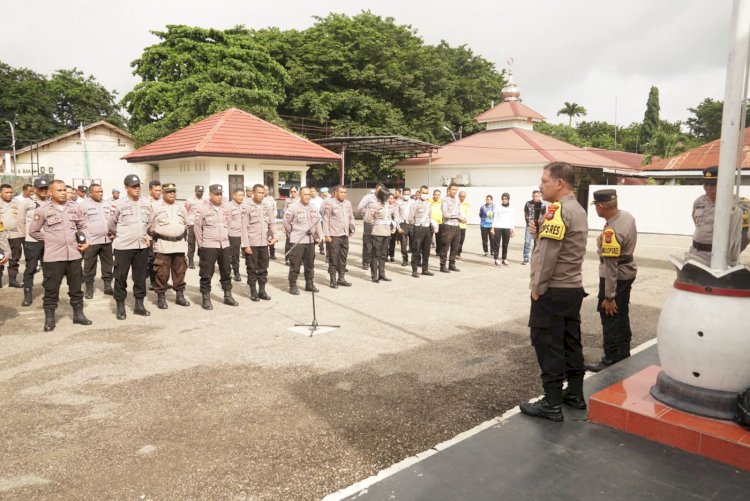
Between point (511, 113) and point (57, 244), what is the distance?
3312 centimetres

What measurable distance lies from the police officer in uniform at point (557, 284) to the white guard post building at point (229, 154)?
57.6ft

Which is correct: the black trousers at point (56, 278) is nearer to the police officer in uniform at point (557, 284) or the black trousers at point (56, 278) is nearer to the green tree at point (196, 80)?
the police officer in uniform at point (557, 284)

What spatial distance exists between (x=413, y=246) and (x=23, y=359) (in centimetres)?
790

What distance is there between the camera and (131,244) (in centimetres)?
778

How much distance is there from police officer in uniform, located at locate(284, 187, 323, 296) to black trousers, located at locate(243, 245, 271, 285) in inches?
19.5

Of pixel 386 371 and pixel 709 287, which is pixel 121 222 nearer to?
pixel 386 371

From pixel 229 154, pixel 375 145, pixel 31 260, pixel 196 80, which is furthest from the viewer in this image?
pixel 375 145

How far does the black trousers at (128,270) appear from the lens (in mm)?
7695

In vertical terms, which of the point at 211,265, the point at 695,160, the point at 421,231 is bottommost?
the point at 211,265

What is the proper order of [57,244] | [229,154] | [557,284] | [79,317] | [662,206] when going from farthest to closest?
[662,206]
[229,154]
[79,317]
[57,244]
[557,284]

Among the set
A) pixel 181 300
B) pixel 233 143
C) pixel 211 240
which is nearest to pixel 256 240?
pixel 211 240

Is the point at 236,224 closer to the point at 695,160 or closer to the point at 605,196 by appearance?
the point at 605,196

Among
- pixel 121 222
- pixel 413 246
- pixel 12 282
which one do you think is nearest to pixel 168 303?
pixel 121 222

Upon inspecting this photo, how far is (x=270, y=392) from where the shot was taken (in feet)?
15.6
